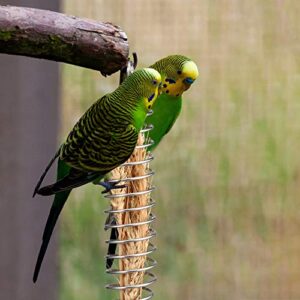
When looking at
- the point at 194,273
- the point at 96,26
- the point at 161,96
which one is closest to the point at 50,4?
the point at 161,96

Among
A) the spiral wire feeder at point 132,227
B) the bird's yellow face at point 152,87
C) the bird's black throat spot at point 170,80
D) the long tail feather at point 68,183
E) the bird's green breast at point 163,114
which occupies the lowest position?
the spiral wire feeder at point 132,227

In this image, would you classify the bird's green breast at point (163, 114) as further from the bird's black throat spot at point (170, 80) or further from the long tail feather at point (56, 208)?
the long tail feather at point (56, 208)

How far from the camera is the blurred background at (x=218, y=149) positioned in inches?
71.1

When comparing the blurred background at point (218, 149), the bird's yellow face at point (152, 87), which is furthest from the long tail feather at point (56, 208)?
the blurred background at point (218, 149)

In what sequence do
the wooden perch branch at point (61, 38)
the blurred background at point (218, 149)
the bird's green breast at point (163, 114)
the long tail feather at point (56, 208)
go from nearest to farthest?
the wooden perch branch at point (61, 38) → the long tail feather at point (56, 208) → the bird's green breast at point (163, 114) → the blurred background at point (218, 149)

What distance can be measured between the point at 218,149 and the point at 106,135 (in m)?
0.58

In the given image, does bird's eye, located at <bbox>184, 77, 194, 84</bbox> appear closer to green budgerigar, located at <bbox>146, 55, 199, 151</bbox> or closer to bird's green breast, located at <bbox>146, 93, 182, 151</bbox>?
green budgerigar, located at <bbox>146, 55, 199, 151</bbox>

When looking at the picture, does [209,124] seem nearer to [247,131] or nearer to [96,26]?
[247,131]

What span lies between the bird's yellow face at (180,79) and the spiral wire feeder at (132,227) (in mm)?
160

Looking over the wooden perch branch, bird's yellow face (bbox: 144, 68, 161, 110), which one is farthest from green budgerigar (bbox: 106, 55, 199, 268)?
the wooden perch branch

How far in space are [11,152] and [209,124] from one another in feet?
1.46

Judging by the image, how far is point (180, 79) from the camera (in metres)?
1.40

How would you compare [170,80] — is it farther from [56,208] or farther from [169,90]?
[56,208]

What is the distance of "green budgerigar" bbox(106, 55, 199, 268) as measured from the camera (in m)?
1.36
